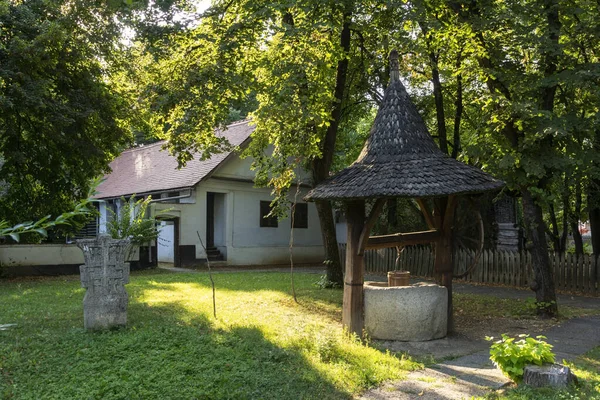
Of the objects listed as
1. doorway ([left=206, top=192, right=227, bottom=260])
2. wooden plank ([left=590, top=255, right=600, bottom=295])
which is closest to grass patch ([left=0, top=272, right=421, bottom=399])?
wooden plank ([left=590, top=255, right=600, bottom=295])

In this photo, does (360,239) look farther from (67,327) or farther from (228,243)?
(228,243)

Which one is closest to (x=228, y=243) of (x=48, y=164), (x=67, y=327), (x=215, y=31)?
(x=48, y=164)

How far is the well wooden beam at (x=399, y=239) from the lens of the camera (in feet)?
29.9

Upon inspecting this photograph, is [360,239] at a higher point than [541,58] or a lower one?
lower

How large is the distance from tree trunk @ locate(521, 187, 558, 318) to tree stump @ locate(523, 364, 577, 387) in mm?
5618

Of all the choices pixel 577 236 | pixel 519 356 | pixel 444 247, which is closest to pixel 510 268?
pixel 577 236

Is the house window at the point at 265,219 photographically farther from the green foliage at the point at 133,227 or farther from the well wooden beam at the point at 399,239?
the well wooden beam at the point at 399,239

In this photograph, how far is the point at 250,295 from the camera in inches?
522

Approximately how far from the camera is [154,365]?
645 cm

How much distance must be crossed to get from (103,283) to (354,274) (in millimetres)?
4282

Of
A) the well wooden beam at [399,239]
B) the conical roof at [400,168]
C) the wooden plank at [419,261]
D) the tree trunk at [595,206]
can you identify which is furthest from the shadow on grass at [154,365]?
the wooden plank at [419,261]

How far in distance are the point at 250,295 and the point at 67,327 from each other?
5255 mm

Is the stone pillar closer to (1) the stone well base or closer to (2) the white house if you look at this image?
(1) the stone well base

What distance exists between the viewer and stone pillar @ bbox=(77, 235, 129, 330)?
331 inches
